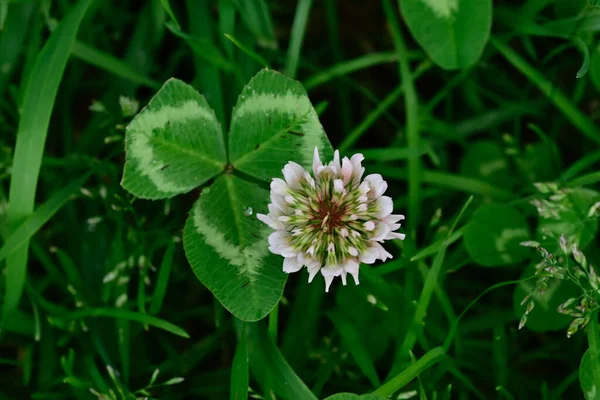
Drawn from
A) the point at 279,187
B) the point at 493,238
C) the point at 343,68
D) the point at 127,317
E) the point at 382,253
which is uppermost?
the point at 343,68

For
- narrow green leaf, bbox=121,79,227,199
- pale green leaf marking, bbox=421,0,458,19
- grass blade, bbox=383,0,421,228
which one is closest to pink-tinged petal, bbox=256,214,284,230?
narrow green leaf, bbox=121,79,227,199

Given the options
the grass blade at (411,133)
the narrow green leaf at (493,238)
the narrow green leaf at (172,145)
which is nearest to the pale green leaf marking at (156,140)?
the narrow green leaf at (172,145)

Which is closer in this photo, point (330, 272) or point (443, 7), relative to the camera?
point (330, 272)

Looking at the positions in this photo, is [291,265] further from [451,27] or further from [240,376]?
[451,27]

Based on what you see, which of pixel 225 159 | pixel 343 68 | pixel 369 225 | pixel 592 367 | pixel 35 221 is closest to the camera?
pixel 369 225

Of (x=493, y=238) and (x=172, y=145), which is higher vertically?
(x=172, y=145)

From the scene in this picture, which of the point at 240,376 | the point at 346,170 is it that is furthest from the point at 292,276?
the point at 346,170

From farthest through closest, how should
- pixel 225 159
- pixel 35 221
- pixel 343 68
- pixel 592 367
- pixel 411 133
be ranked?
1. pixel 343 68
2. pixel 411 133
3. pixel 35 221
4. pixel 225 159
5. pixel 592 367
